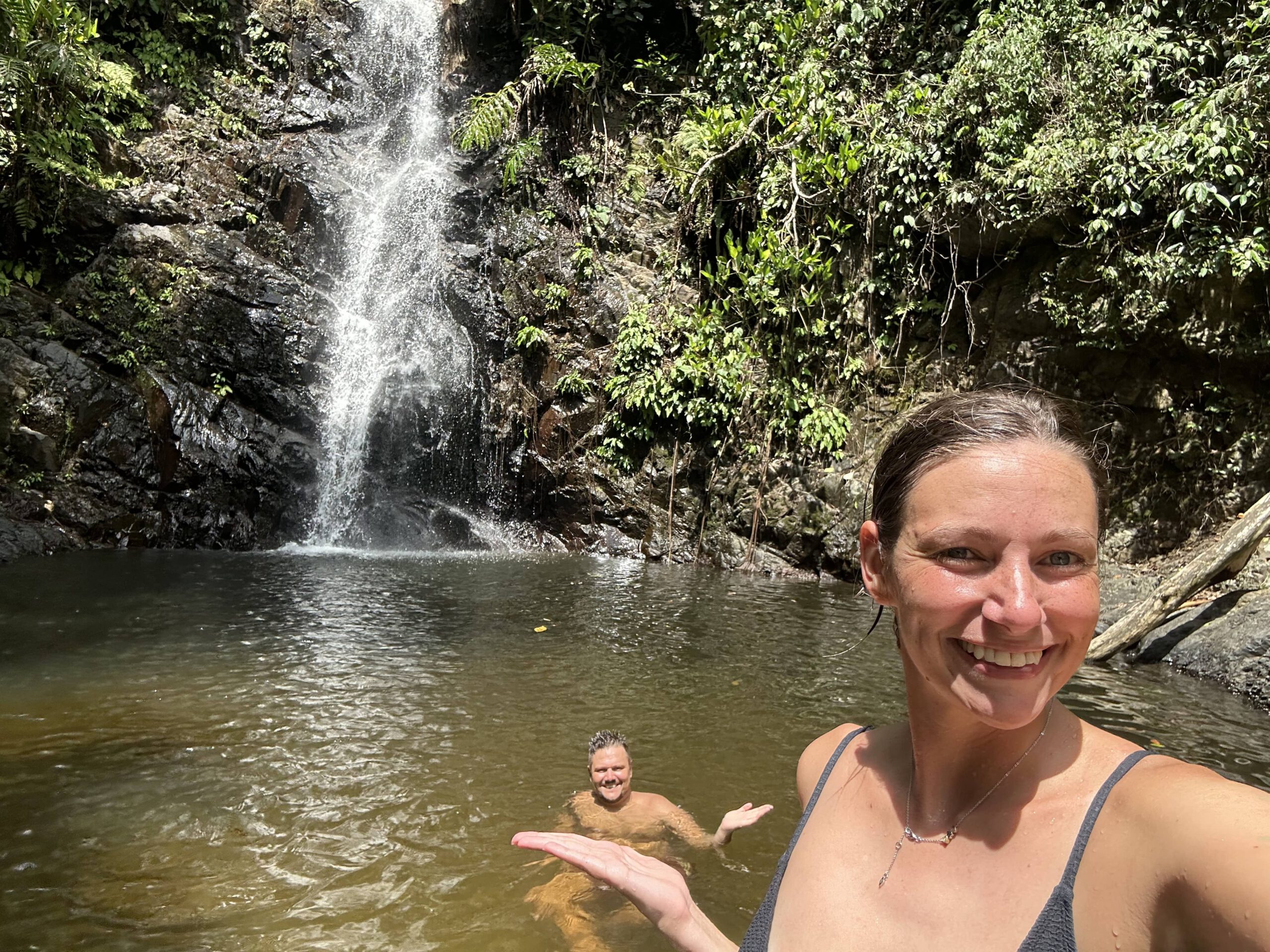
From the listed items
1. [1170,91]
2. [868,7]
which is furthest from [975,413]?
[868,7]

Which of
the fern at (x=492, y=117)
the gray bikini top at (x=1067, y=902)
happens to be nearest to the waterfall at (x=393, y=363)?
the fern at (x=492, y=117)

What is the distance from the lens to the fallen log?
24.5ft

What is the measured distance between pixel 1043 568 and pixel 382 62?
21017 millimetres

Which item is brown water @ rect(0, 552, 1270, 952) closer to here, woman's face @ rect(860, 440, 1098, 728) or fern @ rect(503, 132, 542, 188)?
woman's face @ rect(860, 440, 1098, 728)

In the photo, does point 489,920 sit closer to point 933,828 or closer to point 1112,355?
point 933,828

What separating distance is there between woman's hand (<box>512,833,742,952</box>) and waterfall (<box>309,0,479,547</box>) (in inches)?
514

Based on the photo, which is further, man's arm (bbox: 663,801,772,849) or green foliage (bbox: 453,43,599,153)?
green foliage (bbox: 453,43,599,153)

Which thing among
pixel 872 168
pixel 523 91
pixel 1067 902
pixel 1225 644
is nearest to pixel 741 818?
pixel 1067 902

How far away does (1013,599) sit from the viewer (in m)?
1.18

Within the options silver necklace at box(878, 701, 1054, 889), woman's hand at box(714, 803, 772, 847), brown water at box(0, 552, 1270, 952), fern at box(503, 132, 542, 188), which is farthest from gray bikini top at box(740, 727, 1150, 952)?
fern at box(503, 132, 542, 188)

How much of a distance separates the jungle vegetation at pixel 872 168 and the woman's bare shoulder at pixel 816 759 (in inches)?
375

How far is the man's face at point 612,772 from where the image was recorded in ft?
14.7

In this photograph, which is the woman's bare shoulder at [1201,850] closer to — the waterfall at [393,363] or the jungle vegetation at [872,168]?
the jungle vegetation at [872,168]

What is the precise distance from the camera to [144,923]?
3416mm
